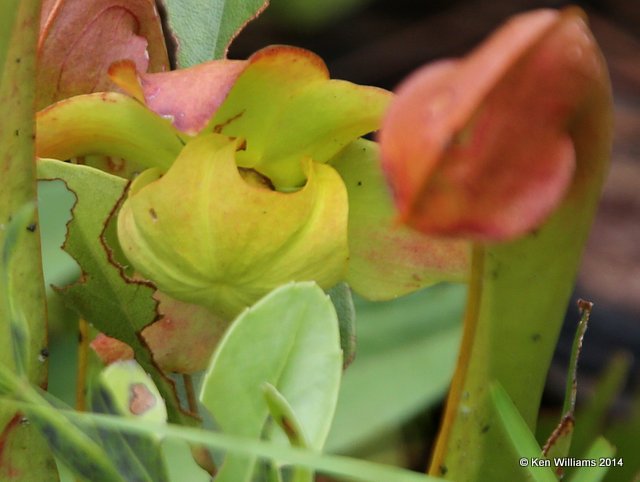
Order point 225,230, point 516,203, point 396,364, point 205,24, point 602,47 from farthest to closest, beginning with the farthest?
point 602,47 < point 396,364 < point 205,24 < point 225,230 < point 516,203

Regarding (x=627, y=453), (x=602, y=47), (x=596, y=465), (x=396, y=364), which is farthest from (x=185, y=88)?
(x=602, y=47)

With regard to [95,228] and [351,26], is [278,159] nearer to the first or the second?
[95,228]

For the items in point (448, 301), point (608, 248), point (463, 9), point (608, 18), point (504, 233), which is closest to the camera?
point (504, 233)

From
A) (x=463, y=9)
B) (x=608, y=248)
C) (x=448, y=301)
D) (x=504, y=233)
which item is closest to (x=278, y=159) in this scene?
(x=504, y=233)

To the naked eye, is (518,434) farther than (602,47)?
No

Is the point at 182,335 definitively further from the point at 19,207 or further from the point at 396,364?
the point at 396,364

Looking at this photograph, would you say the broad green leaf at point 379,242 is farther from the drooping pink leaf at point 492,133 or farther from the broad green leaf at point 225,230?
the drooping pink leaf at point 492,133
